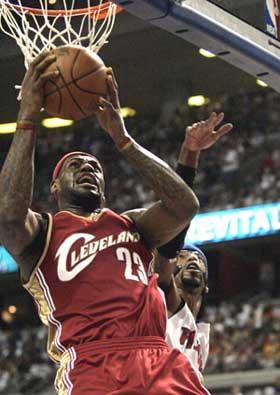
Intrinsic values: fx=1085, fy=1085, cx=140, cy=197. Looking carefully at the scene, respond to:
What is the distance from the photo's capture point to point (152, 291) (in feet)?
15.0

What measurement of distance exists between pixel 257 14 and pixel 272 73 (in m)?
0.34

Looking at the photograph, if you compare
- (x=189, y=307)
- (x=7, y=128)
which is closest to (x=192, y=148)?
(x=189, y=307)

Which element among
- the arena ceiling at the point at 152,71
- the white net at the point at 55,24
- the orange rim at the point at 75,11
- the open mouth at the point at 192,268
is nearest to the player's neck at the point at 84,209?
the white net at the point at 55,24

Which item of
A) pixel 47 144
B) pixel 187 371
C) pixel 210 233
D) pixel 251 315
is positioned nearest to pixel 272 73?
pixel 187 371

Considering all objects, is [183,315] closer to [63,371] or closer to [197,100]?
[63,371]

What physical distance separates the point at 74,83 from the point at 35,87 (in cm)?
22

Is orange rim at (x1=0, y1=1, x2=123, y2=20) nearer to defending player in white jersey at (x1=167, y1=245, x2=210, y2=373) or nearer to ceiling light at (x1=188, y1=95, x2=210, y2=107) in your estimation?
defending player in white jersey at (x1=167, y1=245, x2=210, y2=373)

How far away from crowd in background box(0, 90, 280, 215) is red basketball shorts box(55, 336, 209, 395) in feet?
52.0

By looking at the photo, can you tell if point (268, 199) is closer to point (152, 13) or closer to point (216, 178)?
point (216, 178)

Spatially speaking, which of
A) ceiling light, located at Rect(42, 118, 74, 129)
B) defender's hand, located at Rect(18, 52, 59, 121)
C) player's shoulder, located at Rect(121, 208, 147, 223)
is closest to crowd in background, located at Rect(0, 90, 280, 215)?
ceiling light, located at Rect(42, 118, 74, 129)

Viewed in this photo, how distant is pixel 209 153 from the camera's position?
71.9 feet

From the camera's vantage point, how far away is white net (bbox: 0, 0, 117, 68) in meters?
5.70

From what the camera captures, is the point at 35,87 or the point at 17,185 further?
the point at 35,87

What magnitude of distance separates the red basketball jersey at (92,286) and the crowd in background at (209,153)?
51.3ft
